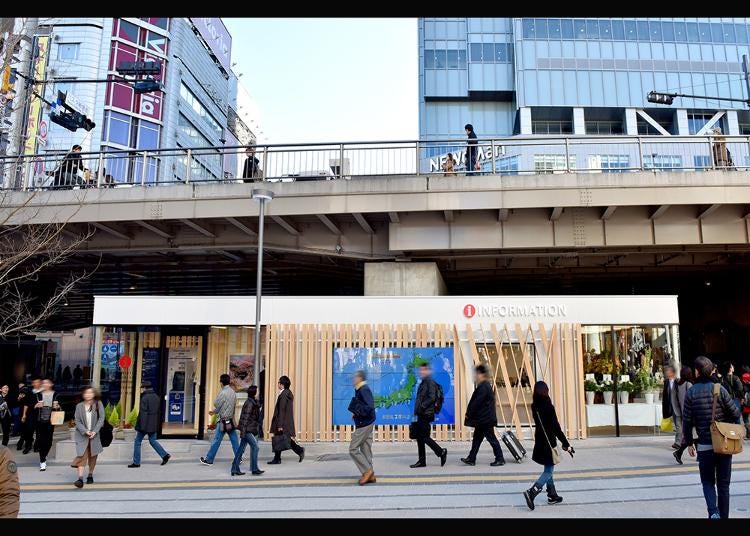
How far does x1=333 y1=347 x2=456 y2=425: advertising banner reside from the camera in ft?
43.7

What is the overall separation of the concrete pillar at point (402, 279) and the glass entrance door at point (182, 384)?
4922mm

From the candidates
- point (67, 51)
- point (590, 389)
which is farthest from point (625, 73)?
point (590, 389)

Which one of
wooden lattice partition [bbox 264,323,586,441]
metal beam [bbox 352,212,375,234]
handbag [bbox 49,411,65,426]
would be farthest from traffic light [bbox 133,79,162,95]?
handbag [bbox 49,411,65,426]

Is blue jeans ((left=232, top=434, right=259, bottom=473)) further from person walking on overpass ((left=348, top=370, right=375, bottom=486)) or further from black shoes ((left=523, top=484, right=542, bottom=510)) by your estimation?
black shoes ((left=523, top=484, right=542, bottom=510))

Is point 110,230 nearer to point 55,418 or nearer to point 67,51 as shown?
point 55,418

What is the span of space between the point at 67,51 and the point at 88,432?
137ft

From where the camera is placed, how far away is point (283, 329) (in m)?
13.8

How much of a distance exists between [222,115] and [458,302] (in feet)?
172

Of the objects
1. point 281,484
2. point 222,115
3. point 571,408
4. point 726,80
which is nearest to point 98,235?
point 281,484

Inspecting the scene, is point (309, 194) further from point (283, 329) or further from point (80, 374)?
point (80, 374)

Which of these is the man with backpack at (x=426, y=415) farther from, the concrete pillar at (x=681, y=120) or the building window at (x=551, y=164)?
the concrete pillar at (x=681, y=120)

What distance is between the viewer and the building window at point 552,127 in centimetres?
6209

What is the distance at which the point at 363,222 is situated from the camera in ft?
52.6

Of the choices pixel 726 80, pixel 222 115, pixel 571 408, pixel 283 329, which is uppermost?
pixel 726 80
